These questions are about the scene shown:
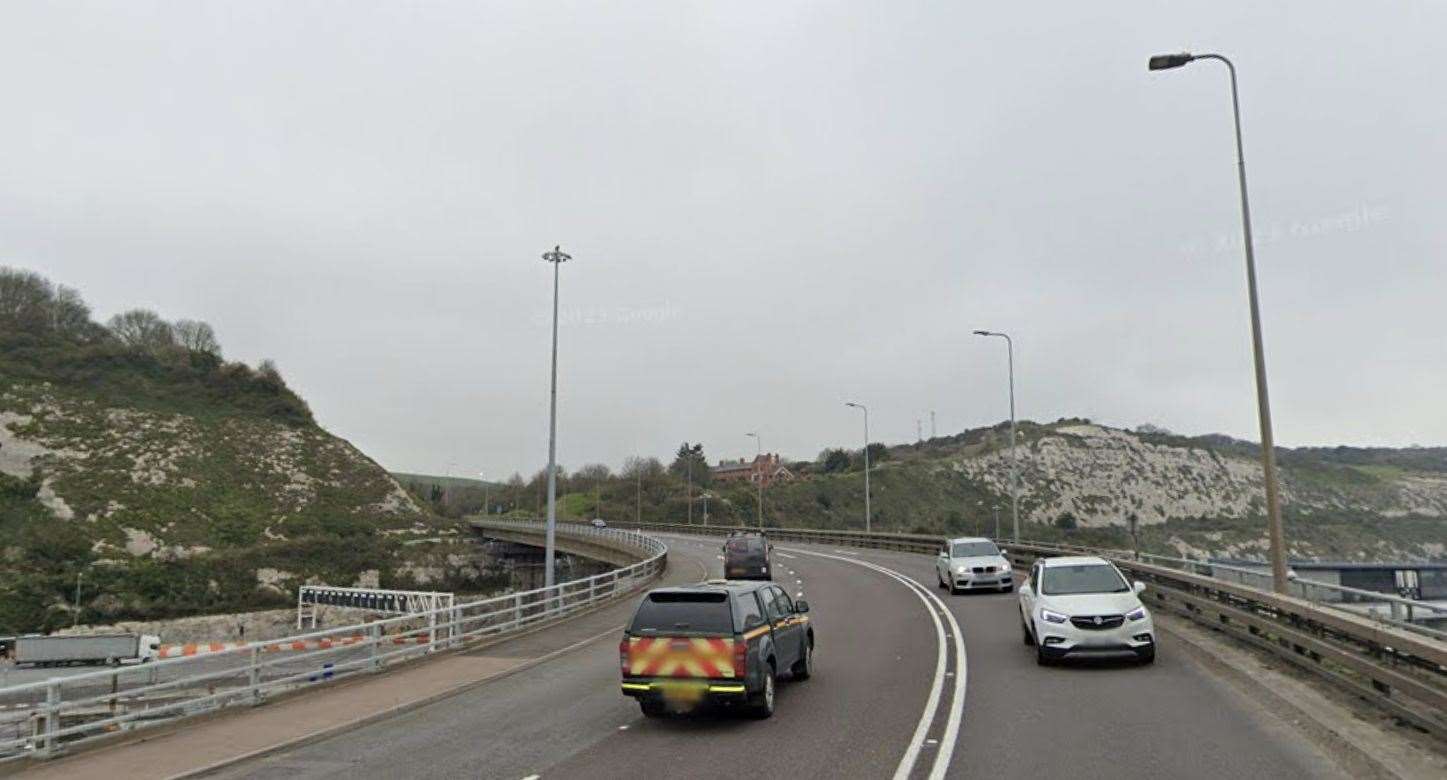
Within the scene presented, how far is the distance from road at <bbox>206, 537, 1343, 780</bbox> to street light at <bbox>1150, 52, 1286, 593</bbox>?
88.9 inches

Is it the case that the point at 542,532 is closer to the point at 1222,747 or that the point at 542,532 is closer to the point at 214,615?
the point at 214,615

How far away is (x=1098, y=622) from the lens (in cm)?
1341

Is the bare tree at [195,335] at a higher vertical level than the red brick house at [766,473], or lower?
higher

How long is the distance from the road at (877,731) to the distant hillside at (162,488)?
154 ft

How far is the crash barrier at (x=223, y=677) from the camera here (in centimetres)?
1040

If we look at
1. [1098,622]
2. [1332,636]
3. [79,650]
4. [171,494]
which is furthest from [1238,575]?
[171,494]

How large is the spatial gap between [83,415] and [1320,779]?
8786 cm

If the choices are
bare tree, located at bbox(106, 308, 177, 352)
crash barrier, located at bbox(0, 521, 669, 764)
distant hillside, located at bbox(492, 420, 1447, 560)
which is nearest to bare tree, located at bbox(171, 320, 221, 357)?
bare tree, located at bbox(106, 308, 177, 352)

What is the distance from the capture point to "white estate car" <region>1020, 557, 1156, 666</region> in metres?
13.4

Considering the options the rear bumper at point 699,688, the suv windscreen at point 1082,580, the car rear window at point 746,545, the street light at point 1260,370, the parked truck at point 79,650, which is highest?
the street light at point 1260,370

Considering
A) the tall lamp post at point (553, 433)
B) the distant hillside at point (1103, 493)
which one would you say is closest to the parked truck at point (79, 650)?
the tall lamp post at point (553, 433)

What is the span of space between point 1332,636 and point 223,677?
1575 centimetres

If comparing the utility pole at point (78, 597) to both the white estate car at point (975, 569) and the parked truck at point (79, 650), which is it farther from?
the white estate car at point (975, 569)

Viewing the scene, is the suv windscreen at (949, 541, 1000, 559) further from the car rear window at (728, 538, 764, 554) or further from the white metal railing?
the car rear window at (728, 538, 764, 554)
